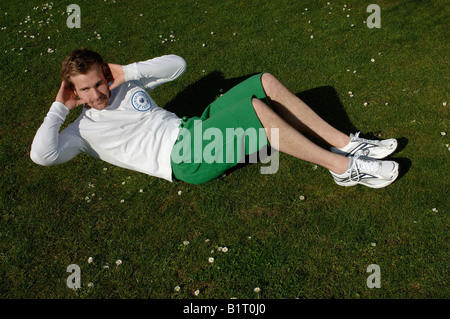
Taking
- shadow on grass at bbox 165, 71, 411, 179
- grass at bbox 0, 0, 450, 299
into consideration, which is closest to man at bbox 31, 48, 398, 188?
grass at bbox 0, 0, 450, 299

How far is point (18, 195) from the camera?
5578mm

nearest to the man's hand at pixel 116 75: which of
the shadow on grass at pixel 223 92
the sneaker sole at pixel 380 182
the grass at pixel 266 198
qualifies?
the grass at pixel 266 198

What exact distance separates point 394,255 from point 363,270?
1.28 ft

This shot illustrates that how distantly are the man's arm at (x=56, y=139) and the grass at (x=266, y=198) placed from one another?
1.04m

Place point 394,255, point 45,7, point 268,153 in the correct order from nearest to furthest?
1. point 394,255
2. point 268,153
3. point 45,7

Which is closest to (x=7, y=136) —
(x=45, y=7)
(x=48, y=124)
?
(x=48, y=124)

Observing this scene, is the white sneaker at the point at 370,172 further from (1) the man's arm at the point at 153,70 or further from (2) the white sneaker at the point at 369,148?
(1) the man's arm at the point at 153,70

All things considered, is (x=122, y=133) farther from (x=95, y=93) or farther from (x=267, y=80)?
(x=267, y=80)

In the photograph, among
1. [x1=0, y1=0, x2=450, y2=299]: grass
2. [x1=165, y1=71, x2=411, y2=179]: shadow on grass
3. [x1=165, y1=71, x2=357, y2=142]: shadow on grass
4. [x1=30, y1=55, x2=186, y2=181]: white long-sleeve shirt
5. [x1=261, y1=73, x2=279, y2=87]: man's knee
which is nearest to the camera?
[x1=0, y1=0, x2=450, y2=299]: grass

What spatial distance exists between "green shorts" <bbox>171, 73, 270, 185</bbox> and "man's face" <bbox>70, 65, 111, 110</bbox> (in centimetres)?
100

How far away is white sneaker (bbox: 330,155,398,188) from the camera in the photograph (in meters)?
4.39

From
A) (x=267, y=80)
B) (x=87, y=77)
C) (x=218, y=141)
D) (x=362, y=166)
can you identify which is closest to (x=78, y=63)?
(x=87, y=77)

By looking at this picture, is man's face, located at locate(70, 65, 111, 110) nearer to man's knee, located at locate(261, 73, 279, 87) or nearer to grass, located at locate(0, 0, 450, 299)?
grass, located at locate(0, 0, 450, 299)
